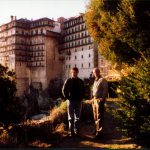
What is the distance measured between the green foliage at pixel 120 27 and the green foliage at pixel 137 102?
35.6ft

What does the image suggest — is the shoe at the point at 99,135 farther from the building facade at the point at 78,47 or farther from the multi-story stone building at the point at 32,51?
the multi-story stone building at the point at 32,51

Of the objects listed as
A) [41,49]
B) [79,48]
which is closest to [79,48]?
[79,48]

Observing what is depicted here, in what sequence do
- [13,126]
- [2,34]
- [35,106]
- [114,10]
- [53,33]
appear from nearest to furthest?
1. [13,126]
2. [114,10]
3. [35,106]
4. [53,33]
5. [2,34]

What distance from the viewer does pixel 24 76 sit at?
94.7 meters

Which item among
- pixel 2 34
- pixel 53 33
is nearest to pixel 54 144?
pixel 53 33

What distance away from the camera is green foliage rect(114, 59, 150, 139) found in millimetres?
8055

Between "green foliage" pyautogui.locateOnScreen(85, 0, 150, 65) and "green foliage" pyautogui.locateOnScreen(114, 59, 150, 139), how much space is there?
35.6ft

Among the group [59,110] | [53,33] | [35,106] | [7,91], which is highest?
[53,33]

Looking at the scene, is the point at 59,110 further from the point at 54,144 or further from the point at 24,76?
the point at 24,76

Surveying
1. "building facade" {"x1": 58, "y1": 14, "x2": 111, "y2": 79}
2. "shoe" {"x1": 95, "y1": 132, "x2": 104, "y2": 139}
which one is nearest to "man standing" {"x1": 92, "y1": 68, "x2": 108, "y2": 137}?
"shoe" {"x1": 95, "y1": 132, "x2": 104, "y2": 139}

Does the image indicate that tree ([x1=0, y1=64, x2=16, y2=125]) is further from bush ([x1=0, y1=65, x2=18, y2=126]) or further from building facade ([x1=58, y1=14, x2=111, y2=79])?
building facade ([x1=58, y1=14, x2=111, y2=79])

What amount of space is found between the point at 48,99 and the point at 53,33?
69.3 feet

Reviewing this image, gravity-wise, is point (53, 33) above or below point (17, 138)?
above

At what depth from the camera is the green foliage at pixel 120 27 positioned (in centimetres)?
2062
